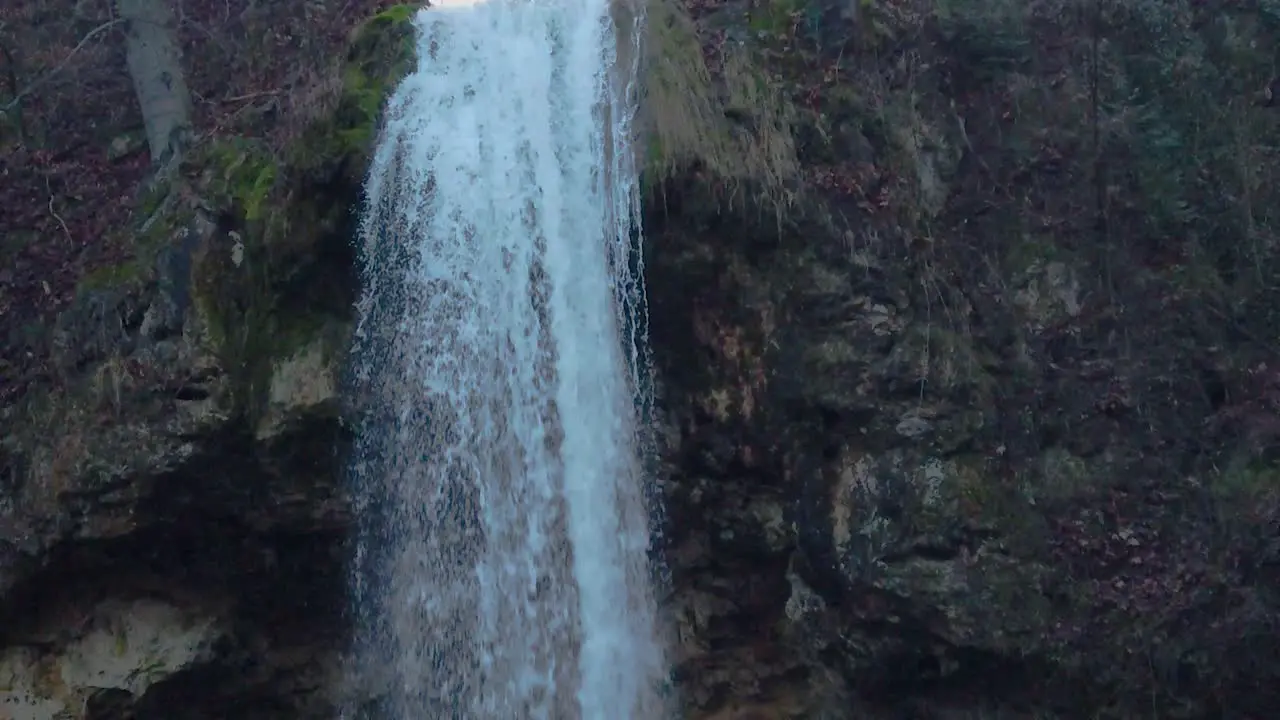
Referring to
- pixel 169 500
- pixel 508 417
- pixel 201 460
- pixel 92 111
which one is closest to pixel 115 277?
pixel 201 460

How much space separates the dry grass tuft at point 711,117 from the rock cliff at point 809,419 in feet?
0.10

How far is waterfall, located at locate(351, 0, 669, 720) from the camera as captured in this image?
7.80 m

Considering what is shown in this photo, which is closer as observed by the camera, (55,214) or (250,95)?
(55,214)

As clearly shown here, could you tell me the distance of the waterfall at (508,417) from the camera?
780cm

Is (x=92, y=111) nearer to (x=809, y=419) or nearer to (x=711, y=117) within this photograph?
(x=711, y=117)

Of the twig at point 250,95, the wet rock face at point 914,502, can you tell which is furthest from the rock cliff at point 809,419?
the twig at point 250,95

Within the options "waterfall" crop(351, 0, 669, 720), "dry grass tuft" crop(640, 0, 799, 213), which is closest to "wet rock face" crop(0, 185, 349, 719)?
"waterfall" crop(351, 0, 669, 720)

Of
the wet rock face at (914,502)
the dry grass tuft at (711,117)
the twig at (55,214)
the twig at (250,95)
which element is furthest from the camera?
the twig at (250,95)

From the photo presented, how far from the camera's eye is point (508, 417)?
26.2 ft

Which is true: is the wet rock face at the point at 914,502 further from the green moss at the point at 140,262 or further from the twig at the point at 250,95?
the twig at the point at 250,95

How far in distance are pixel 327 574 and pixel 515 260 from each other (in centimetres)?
287

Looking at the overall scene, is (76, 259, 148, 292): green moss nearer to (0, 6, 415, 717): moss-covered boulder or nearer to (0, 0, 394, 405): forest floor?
(0, 6, 415, 717): moss-covered boulder

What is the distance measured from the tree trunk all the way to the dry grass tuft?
4546mm

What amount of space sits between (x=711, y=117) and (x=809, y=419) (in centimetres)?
235
